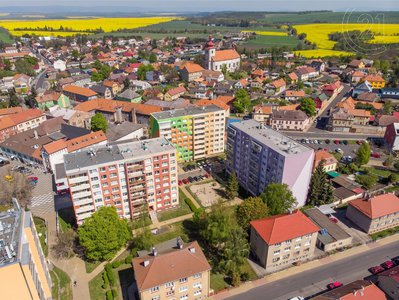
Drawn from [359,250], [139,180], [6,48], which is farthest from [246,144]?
[6,48]

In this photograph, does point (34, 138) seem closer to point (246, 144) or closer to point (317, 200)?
point (246, 144)

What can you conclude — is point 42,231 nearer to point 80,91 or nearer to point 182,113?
point 182,113

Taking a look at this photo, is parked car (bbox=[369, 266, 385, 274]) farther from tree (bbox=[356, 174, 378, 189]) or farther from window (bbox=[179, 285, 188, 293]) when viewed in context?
window (bbox=[179, 285, 188, 293])

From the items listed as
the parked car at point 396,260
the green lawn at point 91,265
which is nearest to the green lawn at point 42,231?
→ the green lawn at point 91,265

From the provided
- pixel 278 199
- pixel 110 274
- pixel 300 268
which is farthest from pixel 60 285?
pixel 278 199

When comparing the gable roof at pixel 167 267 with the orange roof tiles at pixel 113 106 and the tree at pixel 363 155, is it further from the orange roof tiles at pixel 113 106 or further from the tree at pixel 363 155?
the orange roof tiles at pixel 113 106

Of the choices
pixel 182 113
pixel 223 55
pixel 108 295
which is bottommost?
pixel 108 295
